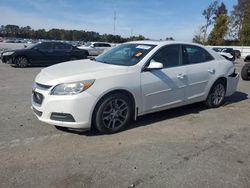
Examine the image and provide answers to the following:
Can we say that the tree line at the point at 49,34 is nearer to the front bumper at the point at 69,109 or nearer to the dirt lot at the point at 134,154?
the dirt lot at the point at 134,154

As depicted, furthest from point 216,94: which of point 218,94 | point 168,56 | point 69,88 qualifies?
point 69,88

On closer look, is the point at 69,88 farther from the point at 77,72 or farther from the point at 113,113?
the point at 113,113

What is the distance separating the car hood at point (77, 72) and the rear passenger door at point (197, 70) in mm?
1613

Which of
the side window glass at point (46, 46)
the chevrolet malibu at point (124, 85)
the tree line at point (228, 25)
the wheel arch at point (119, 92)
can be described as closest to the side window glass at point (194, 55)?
the chevrolet malibu at point (124, 85)

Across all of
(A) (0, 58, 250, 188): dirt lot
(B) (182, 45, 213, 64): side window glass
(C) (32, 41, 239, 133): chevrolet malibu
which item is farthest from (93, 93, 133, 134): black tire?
(B) (182, 45, 213, 64): side window glass

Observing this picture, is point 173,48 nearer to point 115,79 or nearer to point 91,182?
point 115,79

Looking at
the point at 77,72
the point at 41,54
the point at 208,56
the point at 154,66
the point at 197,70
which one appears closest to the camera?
the point at 77,72

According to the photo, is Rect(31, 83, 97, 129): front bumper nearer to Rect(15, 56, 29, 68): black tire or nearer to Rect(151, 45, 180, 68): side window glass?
Rect(151, 45, 180, 68): side window glass

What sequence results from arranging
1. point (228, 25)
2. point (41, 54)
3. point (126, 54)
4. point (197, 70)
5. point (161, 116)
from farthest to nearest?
point (228, 25)
point (41, 54)
point (197, 70)
point (161, 116)
point (126, 54)

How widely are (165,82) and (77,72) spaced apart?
166cm

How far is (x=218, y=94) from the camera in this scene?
6.79 m

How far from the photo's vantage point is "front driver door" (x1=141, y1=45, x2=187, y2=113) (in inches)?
202

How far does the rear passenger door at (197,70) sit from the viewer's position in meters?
5.92

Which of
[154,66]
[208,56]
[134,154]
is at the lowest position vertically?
[134,154]
